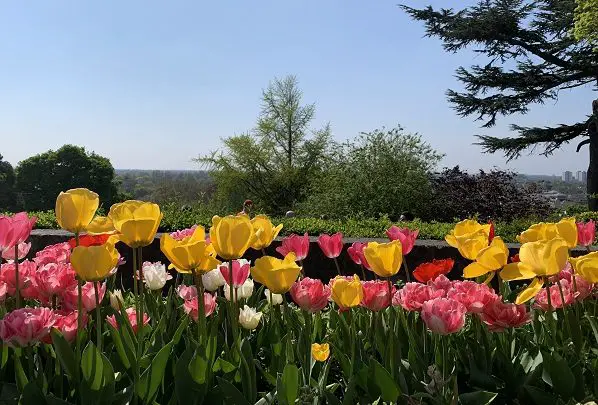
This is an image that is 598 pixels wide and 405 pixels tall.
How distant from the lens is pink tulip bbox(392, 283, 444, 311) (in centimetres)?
154

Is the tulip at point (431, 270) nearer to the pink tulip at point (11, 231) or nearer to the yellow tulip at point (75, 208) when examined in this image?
the yellow tulip at point (75, 208)

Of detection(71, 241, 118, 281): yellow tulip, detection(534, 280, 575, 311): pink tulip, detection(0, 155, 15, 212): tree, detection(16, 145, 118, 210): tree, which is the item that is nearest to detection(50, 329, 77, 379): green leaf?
detection(71, 241, 118, 281): yellow tulip

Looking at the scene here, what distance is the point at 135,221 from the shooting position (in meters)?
1.44

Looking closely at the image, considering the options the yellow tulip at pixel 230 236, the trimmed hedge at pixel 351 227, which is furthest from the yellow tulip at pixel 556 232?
the trimmed hedge at pixel 351 227

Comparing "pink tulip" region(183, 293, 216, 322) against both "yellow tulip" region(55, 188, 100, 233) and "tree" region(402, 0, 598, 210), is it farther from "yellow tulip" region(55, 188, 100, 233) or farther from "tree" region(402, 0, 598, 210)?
"tree" region(402, 0, 598, 210)

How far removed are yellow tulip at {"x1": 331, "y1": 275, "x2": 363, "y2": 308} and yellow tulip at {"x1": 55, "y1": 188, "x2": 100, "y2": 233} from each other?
609mm

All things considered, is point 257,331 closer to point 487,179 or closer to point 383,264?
point 383,264

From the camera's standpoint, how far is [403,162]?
13.5m

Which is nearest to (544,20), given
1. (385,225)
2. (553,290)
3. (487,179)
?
(487,179)

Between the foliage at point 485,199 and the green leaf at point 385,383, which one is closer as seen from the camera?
the green leaf at point 385,383

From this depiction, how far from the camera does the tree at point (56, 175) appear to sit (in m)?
41.6

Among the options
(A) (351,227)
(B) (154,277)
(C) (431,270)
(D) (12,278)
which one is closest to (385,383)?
(C) (431,270)

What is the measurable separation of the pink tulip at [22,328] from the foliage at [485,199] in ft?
38.0

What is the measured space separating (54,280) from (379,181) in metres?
11.6
